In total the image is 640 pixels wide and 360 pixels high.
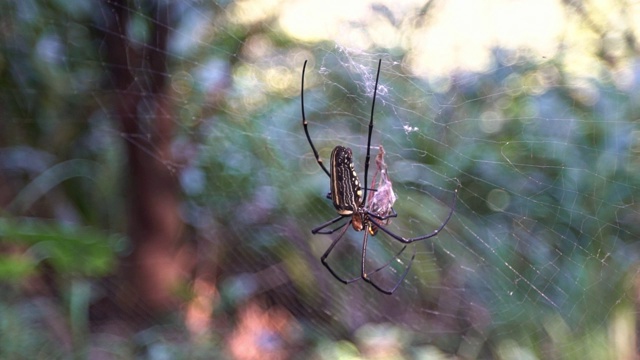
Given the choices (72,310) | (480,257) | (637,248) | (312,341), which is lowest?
(312,341)

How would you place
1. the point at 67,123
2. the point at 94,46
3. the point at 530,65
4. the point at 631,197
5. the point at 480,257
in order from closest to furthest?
the point at 631,197, the point at 530,65, the point at 480,257, the point at 94,46, the point at 67,123

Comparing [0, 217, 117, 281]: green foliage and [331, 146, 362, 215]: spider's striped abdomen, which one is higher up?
[331, 146, 362, 215]: spider's striped abdomen

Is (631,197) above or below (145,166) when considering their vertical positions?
above

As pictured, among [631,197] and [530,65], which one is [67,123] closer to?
[530,65]

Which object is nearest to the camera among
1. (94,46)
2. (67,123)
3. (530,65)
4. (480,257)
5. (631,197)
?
(631,197)

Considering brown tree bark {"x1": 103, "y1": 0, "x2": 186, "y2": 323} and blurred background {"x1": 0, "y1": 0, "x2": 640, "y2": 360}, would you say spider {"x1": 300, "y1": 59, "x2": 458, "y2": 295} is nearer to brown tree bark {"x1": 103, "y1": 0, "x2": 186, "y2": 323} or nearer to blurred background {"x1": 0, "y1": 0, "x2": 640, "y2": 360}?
blurred background {"x1": 0, "y1": 0, "x2": 640, "y2": 360}

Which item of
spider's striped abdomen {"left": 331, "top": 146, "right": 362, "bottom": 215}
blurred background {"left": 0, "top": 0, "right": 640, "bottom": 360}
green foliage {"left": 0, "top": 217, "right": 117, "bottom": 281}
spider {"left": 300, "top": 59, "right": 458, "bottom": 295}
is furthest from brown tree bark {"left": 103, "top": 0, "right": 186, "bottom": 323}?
spider's striped abdomen {"left": 331, "top": 146, "right": 362, "bottom": 215}

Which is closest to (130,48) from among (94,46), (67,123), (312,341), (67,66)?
(94,46)

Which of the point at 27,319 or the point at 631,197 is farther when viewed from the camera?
Answer: the point at 27,319
